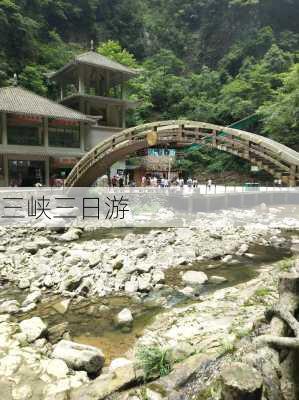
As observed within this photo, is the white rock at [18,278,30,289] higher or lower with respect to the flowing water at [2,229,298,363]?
higher

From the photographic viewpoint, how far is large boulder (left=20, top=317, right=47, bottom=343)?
21.3 ft

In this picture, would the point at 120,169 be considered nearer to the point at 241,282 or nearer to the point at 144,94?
the point at 144,94

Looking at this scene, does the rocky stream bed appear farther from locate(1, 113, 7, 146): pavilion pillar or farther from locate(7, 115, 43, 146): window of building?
locate(7, 115, 43, 146): window of building

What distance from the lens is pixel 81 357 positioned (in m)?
5.59

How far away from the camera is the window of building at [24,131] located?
77.8 ft

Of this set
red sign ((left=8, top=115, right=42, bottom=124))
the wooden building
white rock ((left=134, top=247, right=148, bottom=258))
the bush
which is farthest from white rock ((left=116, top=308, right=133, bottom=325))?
the wooden building

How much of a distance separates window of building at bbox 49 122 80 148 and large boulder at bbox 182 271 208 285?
731 inches

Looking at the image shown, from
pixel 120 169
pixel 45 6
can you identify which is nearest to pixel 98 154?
pixel 120 169

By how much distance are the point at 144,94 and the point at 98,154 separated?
844 inches

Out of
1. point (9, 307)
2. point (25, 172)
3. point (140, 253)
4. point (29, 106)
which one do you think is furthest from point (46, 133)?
point (9, 307)

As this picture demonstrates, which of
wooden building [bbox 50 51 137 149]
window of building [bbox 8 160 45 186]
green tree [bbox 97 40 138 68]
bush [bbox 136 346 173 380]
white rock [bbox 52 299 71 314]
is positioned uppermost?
green tree [bbox 97 40 138 68]

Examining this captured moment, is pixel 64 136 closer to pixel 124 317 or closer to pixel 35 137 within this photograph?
pixel 35 137

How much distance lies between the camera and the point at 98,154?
19.5 m

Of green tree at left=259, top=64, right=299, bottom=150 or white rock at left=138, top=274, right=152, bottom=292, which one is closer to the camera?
white rock at left=138, top=274, right=152, bottom=292
